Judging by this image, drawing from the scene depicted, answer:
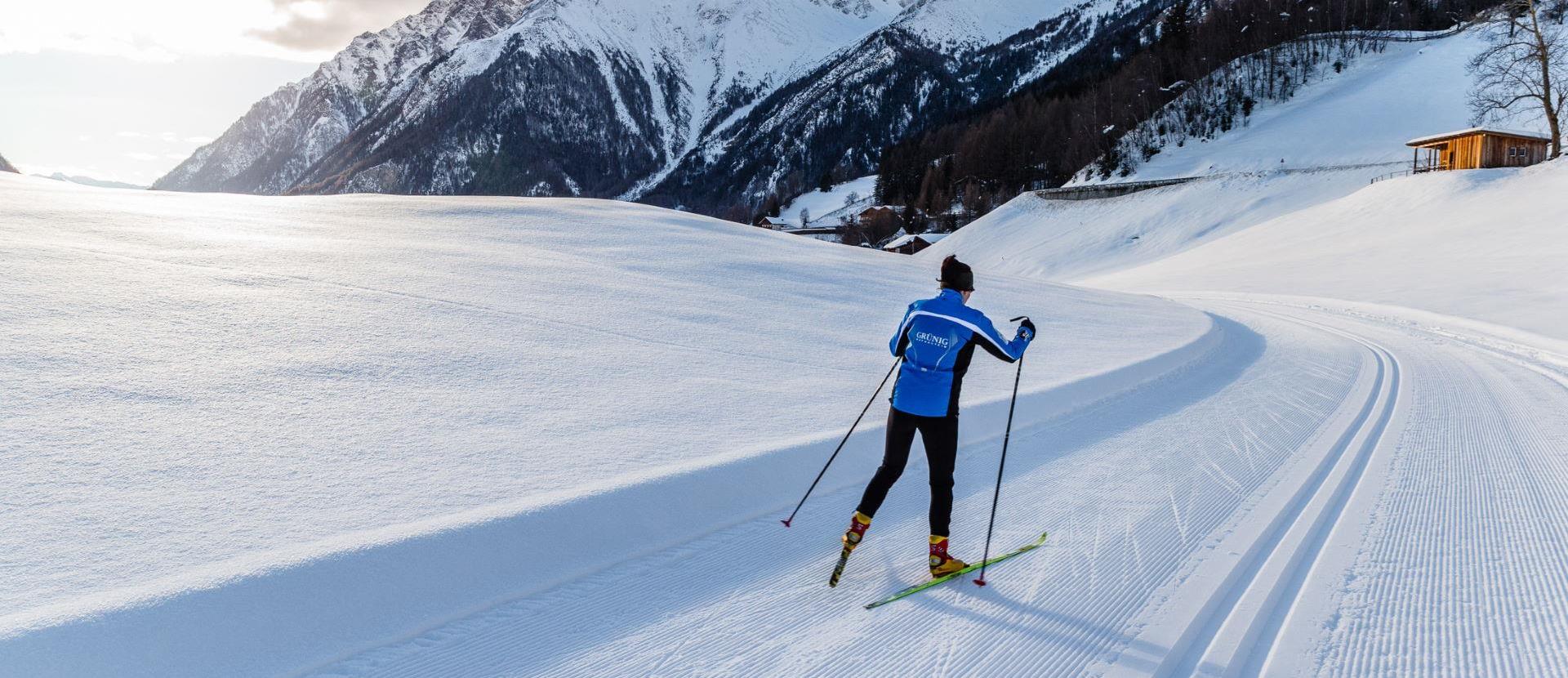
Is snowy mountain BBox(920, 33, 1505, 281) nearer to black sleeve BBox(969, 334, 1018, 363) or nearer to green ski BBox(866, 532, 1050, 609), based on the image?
green ski BBox(866, 532, 1050, 609)

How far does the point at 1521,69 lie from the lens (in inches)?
1849

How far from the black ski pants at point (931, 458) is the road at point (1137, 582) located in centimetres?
39

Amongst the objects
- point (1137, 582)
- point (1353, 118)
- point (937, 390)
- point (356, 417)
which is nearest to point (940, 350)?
point (937, 390)

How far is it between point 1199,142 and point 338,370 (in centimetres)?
7114

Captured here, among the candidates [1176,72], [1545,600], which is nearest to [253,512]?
[1545,600]

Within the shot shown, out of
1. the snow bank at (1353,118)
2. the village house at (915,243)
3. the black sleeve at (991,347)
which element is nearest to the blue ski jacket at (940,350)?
the black sleeve at (991,347)

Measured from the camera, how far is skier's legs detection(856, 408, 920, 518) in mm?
4320

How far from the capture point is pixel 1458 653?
3480mm

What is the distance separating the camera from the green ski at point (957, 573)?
398 cm

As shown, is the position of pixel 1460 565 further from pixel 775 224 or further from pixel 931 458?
pixel 775 224

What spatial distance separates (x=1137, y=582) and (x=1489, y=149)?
4599 centimetres

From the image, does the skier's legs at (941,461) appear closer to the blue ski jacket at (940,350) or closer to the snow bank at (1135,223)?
→ the blue ski jacket at (940,350)

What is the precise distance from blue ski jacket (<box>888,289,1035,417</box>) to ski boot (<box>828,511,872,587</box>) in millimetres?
639

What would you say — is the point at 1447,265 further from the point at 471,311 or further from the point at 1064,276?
the point at 471,311
